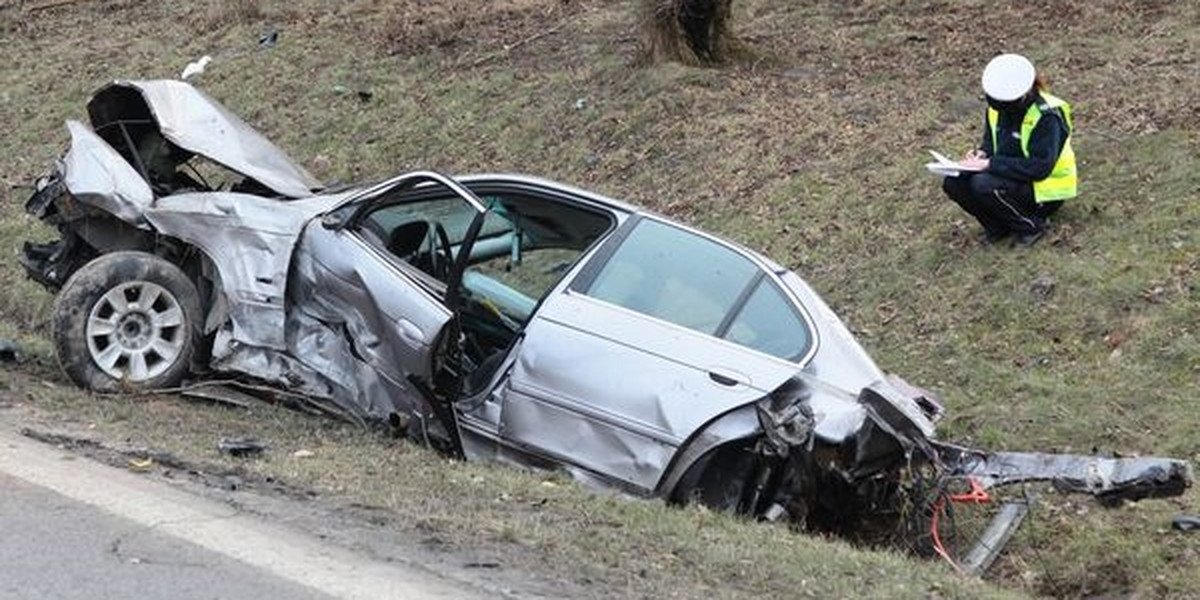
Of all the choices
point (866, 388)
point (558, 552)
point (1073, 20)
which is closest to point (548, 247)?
point (866, 388)

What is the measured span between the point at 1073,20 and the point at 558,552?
1054cm

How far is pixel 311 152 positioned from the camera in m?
14.1

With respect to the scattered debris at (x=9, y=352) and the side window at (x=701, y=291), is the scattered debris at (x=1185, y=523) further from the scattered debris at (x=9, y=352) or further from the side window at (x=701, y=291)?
the scattered debris at (x=9, y=352)

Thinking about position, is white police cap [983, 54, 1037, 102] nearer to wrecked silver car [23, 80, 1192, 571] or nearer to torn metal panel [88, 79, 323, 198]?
wrecked silver car [23, 80, 1192, 571]

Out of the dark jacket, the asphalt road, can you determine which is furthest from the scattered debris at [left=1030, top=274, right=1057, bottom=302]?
the asphalt road

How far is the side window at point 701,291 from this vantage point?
6668 millimetres

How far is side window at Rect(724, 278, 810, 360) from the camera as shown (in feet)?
21.7

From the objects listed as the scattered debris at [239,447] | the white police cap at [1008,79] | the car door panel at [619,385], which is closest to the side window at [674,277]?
the car door panel at [619,385]

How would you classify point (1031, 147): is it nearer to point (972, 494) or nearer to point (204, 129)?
point (972, 494)

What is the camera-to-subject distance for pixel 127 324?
733 centimetres

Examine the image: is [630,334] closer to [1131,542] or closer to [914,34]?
[1131,542]

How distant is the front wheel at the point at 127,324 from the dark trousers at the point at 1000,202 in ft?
16.6

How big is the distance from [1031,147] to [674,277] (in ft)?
12.2

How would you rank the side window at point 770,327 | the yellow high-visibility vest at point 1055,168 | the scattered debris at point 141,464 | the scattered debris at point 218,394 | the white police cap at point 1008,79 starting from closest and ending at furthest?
the scattered debris at point 141,464, the side window at point 770,327, the scattered debris at point 218,394, the white police cap at point 1008,79, the yellow high-visibility vest at point 1055,168
